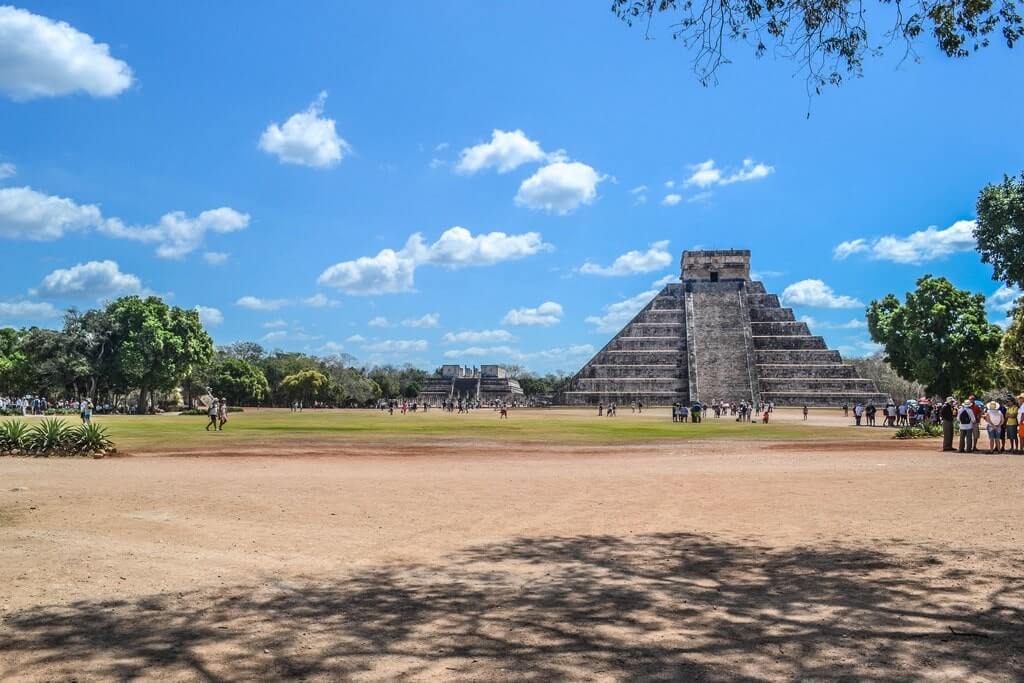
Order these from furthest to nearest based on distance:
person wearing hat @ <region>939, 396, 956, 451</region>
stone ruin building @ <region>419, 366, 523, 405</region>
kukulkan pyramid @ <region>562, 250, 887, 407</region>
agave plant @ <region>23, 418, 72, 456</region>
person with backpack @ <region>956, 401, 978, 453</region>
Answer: stone ruin building @ <region>419, 366, 523, 405</region>, kukulkan pyramid @ <region>562, 250, 887, 407</region>, person wearing hat @ <region>939, 396, 956, 451</region>, person with backpack @ <region>956, 401, 978, 453</region>, agave plant @ <region>23, 418, 72, 456</region>

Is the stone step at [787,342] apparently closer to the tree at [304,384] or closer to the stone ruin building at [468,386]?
the stone ruin building at [468,386]

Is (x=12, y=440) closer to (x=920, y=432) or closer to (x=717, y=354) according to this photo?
(x=920, y=432)

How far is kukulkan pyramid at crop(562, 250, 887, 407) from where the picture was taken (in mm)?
66938

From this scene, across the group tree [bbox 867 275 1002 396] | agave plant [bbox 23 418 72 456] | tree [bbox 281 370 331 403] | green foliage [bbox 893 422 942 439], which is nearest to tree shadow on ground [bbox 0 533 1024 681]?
agave plant [bbox 23 418 72 456]

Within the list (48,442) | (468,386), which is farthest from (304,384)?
(48,442)

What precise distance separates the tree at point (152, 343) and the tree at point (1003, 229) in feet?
151

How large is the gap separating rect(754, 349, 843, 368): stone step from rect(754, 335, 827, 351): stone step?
Answer: 79 centimetres

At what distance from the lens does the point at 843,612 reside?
17.1 feet

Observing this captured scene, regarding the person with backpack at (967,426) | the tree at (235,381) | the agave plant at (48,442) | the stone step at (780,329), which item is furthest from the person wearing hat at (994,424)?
the tree at (235,381)

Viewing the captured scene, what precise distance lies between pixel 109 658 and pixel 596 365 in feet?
225

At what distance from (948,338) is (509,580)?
128 feet

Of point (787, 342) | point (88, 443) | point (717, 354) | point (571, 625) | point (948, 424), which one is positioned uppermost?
point (787, 342)

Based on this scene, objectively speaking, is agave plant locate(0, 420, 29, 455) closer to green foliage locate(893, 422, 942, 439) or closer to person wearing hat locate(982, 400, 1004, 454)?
person wearing hat locate(982, 400, 1004, 454)

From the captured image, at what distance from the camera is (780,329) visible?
75125 millimetres
